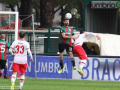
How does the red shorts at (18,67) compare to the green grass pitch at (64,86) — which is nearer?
the red shorts at (18,67)

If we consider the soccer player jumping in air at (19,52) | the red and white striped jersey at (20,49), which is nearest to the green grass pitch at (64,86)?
the soccer player jumping in air at (19,52)

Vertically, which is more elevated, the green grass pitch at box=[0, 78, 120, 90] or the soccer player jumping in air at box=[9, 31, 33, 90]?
the soccer player jumping in air at box=[9, 31, 33, 90]

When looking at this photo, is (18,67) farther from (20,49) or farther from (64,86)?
(64,86)

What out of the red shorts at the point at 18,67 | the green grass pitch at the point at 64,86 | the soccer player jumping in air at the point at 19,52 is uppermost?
the soccer player jumping in air at the point at 19,52

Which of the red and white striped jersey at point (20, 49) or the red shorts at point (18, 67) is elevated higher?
the red and white striped jersey at point (20, 49)

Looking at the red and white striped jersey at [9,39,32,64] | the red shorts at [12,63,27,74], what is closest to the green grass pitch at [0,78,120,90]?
the red shorts at [12,63,27,74]

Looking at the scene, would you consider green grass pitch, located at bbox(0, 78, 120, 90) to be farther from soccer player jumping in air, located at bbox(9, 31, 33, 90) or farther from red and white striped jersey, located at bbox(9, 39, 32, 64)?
red and white striped jersey, located at bbox(9, 39, 32, 64)

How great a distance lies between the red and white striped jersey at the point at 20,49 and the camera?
440 inches

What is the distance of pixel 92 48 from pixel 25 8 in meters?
15.0

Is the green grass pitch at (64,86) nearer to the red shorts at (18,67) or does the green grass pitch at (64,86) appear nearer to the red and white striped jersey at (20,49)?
the red shorts at (18,67)

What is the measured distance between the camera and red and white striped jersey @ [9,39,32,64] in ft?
36.6

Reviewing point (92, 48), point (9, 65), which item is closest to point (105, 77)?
point (92, 48)

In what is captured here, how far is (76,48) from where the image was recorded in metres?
14.5

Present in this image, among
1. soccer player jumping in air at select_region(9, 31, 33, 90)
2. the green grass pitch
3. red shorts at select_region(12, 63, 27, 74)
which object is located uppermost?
soccer player jumping in air at select_region(9, 31, 33, 90)
